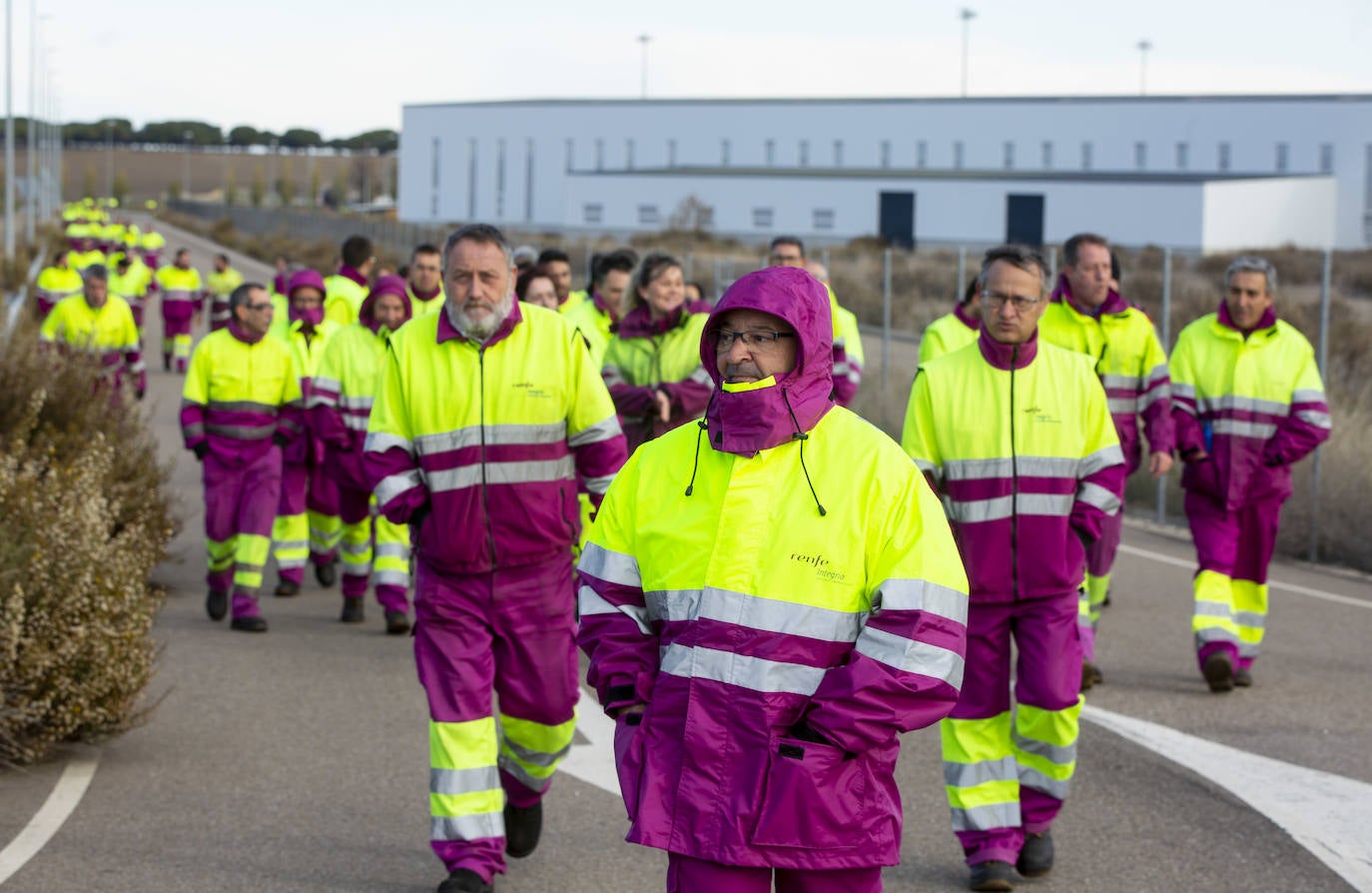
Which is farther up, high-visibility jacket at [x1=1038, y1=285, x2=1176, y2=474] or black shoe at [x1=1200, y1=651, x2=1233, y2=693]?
high-visibility jacket at [x1=1038, y1=285, x2=1176, y2=474]

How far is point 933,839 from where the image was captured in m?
6.99

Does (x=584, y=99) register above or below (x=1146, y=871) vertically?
above

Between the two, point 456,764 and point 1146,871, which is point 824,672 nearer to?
point 456,764

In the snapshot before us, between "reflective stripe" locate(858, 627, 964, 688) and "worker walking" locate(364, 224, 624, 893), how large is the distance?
254 centimetres

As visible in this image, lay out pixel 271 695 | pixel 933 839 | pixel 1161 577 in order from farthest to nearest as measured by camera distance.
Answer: pixel 1161 577 < pixel 271 695 < pixel 933 839

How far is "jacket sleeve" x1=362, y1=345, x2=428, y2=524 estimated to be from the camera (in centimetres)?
637

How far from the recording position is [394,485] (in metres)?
6.36

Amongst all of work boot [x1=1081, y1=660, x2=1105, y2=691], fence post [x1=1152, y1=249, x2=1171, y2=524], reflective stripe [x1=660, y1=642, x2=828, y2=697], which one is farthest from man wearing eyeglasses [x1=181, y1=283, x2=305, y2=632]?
fence post [x1=1152, y1=249, x2=1171, y2=524]

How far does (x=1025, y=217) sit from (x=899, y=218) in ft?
21.5

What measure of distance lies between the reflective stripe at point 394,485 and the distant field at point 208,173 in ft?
534

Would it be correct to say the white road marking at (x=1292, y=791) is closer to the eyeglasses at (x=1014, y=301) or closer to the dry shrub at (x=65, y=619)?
the eyeglasses at (x=1014, y=301)

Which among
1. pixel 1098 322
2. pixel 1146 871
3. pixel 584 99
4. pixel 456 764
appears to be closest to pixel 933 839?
pixel 1146 871

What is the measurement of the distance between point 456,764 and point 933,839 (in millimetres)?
1969

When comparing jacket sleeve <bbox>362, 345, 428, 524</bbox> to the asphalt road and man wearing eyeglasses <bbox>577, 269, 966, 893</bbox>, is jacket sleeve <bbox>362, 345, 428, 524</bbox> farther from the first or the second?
man wearing eyeglasses <bbox>577, 269, 966, 893</bbox>
